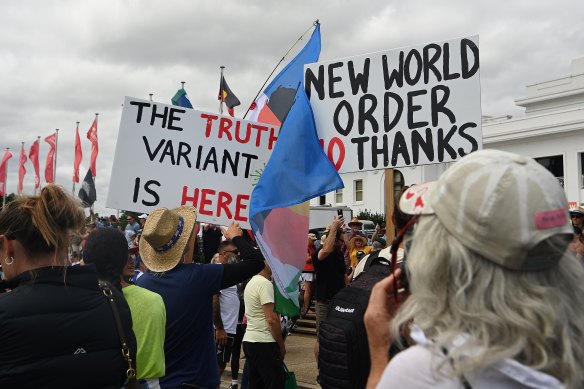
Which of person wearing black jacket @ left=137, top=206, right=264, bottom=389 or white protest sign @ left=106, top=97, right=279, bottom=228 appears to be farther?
white protest sign @ left=106, top=97, right=279, bottom=228

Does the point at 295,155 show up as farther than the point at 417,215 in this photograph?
Yes

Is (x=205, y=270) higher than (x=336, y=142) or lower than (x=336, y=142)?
lower

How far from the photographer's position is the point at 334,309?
2775mm

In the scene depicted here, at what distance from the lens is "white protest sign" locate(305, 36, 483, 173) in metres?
4.31

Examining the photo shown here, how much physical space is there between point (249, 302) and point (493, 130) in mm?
39340

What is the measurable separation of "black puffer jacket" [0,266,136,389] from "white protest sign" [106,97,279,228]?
2823 millimetres

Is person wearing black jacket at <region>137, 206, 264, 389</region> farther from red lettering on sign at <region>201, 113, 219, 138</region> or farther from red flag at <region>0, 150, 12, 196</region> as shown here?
red flag at <region>0, 150, 12, 196</region>

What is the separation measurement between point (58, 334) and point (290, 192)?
104 inches

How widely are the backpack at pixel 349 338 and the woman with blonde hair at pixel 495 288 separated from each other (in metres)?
1.29

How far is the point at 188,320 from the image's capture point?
3770 millimetres

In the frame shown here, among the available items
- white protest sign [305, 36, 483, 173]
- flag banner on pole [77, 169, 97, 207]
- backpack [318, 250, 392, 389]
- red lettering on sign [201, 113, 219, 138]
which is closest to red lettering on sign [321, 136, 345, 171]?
white protest sign [305, 36, 483, 173]

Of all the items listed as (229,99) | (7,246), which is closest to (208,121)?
(7,246)

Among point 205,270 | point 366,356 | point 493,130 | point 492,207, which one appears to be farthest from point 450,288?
point 493,130

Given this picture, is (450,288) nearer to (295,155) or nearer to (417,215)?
(417,215)
